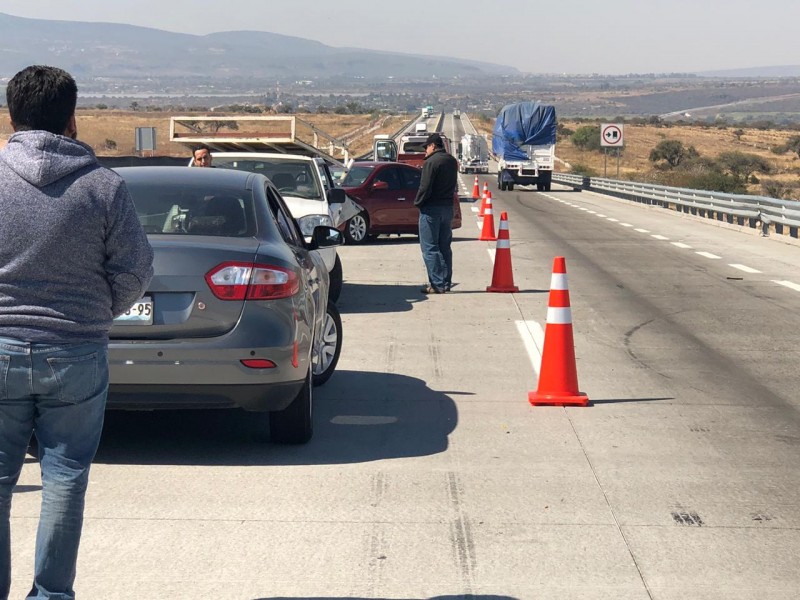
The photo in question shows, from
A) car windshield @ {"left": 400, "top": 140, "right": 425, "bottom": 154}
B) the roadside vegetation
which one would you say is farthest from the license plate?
car windshield @ {"left": 400, "top": 140, "right": 425, "bottom": 154}

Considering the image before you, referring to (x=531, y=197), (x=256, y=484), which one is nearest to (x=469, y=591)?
(x=256, y=484)

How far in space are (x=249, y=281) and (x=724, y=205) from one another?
24452 mm

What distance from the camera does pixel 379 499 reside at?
6219mm

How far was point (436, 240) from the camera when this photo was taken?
15.0 m

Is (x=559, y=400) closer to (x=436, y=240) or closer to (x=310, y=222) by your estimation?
(x=436, y=240)

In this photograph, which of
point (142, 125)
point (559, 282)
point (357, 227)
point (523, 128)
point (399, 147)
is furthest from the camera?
point (142, 125)

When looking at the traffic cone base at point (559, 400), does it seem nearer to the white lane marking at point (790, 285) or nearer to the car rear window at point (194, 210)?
the car rear window at point (194, 210)

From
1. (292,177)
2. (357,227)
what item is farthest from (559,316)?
(357,227)

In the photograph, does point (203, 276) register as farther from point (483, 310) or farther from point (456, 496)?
point (483, 310)

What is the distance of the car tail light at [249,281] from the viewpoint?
6707 mm

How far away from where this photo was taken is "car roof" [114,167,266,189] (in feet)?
25.5

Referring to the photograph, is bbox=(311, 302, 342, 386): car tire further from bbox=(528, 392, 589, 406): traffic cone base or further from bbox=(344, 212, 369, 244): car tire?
bbox=(344, 212, 369, 244): car tire

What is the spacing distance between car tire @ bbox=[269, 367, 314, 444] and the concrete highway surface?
86mm

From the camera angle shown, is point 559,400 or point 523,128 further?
point 523,128
